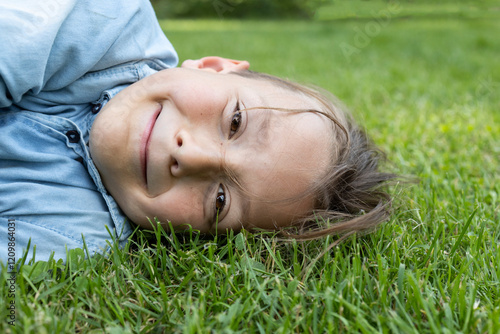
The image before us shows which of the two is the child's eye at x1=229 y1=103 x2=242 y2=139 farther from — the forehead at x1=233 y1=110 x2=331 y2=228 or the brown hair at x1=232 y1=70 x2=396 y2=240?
the brown hair at x1=232 y1=70 x2=396 y2=240

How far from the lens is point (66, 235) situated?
1.74 metres

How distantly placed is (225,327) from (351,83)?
400 centimetres

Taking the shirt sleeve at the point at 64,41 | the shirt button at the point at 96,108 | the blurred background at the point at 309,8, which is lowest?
the blurred background at the point at 309,8

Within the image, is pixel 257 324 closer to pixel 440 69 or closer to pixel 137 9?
pixel 137 9

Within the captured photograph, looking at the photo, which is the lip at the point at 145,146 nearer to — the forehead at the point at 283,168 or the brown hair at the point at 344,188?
the forehead at the point at 283,168

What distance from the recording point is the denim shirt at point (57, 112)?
1723mm

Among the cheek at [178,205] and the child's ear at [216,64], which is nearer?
the cheek at [178,205]

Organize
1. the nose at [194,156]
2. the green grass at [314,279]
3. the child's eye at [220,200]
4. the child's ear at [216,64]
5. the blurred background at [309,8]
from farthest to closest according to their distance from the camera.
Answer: the blurred background at [309,8] < the child's ear at [216,64] < the child's eye at [220,200] < the nose at [194,156] < the green grass at [314,279]

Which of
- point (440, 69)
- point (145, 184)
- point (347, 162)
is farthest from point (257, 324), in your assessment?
point (440, 69)

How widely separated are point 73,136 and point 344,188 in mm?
1117

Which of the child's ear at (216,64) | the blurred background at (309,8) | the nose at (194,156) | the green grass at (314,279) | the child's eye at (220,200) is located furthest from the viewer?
the blurred background at (309,8)

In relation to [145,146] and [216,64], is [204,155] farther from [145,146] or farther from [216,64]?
[216,64]

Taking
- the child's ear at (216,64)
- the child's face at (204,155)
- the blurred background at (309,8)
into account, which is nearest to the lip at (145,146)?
the child's face at (204,155)

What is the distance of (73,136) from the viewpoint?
1948mm
